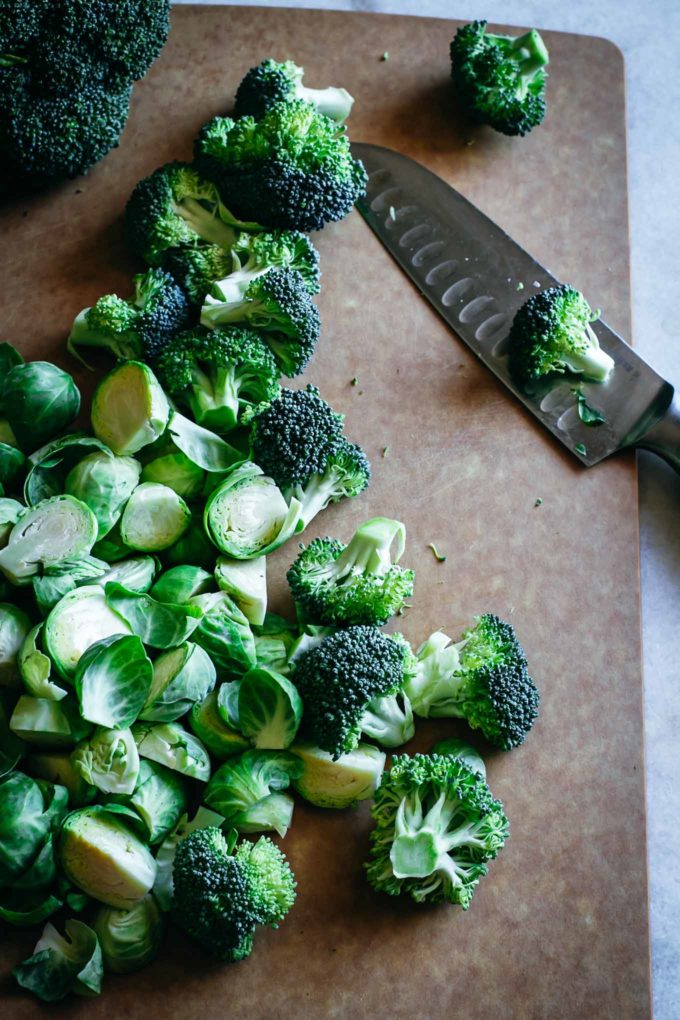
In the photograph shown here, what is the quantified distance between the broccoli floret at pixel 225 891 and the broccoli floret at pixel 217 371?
3.21 ft

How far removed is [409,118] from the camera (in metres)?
2.86

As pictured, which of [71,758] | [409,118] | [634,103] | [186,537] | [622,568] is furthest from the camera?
[634,103]

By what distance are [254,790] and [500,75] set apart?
77.8 inches

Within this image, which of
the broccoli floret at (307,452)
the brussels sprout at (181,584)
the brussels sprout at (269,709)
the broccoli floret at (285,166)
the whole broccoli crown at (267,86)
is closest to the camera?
the brussels sprout at (269,709)

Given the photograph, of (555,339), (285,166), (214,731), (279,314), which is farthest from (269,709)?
(285,166)

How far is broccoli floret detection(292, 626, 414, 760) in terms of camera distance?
2197mm

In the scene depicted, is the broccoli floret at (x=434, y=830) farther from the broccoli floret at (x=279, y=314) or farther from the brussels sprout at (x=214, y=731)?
the broccoli floret at (x=279, y=314)

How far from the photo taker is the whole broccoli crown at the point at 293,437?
240cm

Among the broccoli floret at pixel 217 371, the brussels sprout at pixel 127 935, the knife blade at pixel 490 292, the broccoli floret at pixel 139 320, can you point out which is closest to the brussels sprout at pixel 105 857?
the brussels sprout at pixel 127 935

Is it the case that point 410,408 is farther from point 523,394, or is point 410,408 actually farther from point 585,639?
point 585,639

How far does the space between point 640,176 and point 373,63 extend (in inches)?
33.9

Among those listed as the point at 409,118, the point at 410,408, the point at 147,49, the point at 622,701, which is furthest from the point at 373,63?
the point at 622,701

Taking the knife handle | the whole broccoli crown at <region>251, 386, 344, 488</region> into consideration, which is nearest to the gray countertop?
the knife handle

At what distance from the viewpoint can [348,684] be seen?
220cm
